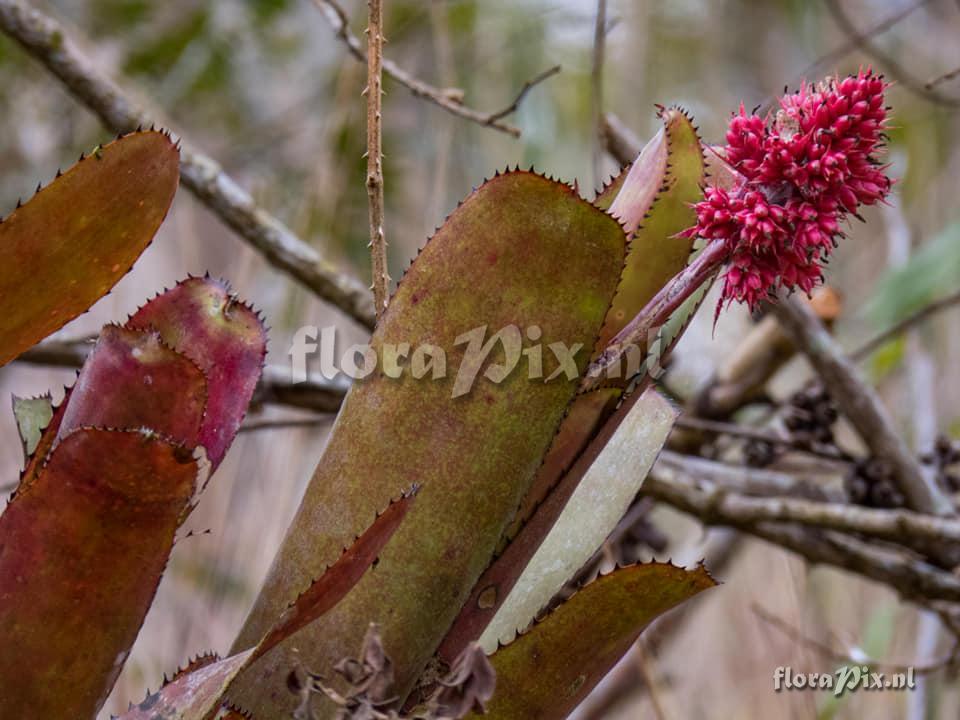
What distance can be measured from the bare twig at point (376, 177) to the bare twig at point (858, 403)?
23.3 inches

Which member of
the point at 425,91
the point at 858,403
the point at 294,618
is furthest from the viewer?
the point at 858,403

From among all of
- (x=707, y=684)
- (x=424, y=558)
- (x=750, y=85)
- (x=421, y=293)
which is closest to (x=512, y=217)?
(x=421, y=293)

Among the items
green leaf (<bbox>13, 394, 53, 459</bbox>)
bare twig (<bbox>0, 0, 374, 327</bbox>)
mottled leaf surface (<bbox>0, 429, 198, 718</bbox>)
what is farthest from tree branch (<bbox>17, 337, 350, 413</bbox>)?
mottled leaf surface (<bbox>0, 429, 198, 718</bbox>)

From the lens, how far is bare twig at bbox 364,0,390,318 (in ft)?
1.78

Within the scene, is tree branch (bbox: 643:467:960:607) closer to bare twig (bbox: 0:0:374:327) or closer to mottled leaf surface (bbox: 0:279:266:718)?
bare twig (bbox: 0:0:374:327)

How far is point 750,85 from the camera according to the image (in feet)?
8.64

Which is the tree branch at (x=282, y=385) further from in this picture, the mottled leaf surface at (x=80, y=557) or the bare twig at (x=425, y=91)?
the mottled leaf surface at (x=80, y=557)

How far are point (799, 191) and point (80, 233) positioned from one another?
1.17 ft

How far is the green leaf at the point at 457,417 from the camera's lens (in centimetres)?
46

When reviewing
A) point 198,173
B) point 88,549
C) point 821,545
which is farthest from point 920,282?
point 88,549

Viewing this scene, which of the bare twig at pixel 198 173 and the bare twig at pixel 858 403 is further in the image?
the bare twig at pixel 858 403

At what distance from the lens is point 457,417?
0.47m

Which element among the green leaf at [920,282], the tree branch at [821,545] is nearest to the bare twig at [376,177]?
the tree branch at [821,545]

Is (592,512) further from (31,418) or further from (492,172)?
(492,172)
